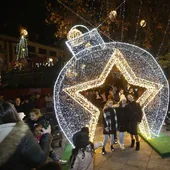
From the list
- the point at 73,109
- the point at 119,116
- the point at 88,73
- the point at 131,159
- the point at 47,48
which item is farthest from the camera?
the point at 47,48

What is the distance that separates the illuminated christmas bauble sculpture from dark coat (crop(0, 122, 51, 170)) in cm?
480

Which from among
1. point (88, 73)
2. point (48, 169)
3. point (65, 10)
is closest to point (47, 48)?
point (65, 10)

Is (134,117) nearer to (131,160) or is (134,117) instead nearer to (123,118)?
(123,118)

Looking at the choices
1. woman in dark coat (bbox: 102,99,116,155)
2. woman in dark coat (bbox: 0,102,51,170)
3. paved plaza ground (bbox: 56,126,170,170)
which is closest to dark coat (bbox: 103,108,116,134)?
woman in dark coat (bbox: 102,99,116,155)

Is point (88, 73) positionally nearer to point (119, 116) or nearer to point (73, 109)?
point (73, 109)

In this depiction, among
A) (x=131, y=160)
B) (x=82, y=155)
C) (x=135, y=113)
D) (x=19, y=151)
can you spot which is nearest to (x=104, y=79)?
(x=135, y=113)

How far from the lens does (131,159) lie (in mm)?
6898

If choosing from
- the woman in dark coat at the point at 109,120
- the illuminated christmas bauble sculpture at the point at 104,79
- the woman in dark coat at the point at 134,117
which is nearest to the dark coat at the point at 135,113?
the woman in dark coat at the point at 134,117

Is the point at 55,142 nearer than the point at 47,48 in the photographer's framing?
Yes

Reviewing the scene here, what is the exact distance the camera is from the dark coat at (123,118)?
781 centimetres

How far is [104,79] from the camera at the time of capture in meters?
7.96

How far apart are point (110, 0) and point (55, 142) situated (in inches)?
407

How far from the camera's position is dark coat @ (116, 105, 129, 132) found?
7.81 m

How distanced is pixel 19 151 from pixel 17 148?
0.05 m
